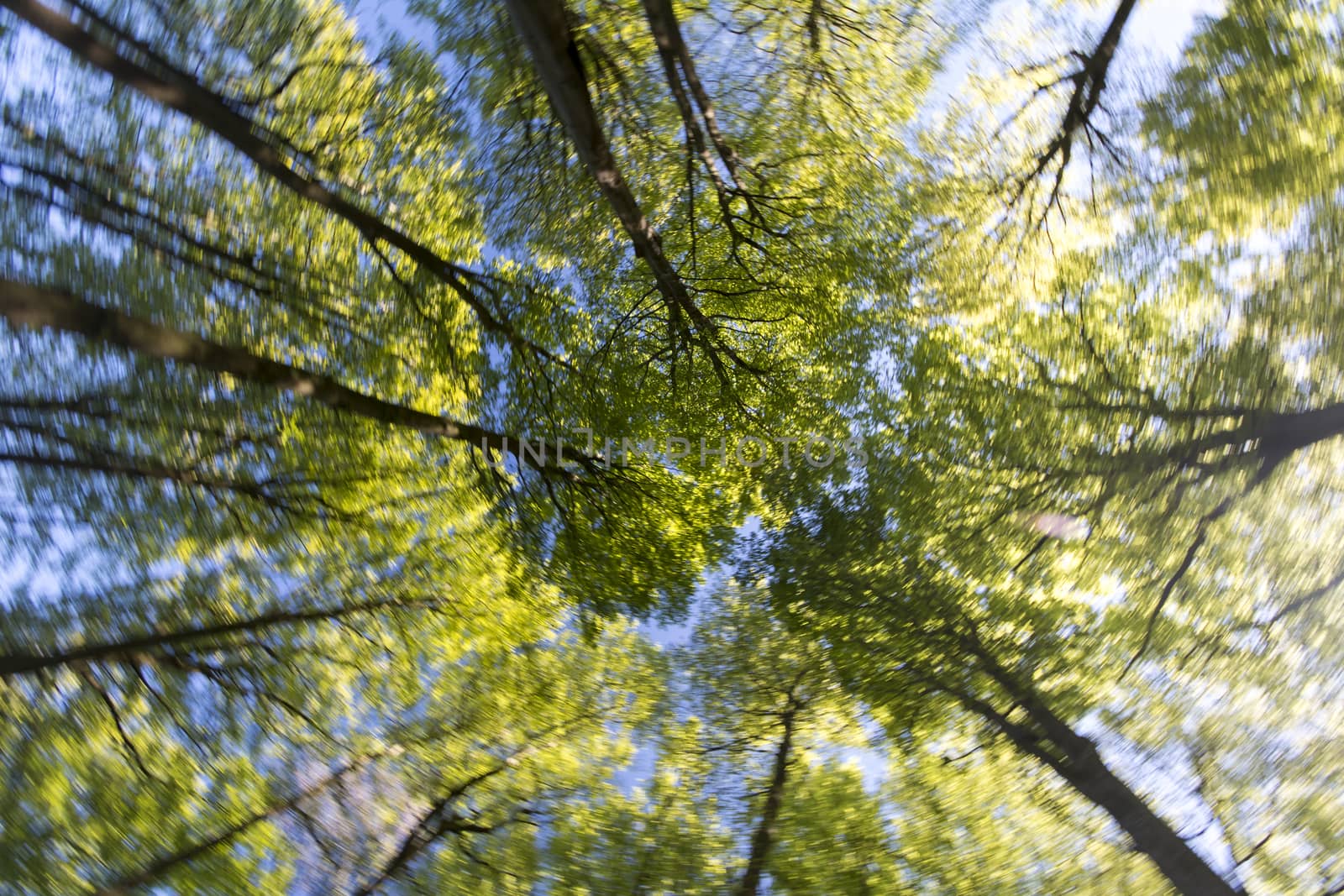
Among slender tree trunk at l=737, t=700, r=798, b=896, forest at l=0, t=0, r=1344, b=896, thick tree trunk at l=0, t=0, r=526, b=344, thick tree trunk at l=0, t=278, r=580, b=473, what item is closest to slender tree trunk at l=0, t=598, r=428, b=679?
forest at l=0, t=0, r=1344, b=896

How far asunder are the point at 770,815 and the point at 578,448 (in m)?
2.27

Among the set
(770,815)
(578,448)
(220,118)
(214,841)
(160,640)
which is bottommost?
(214,841)

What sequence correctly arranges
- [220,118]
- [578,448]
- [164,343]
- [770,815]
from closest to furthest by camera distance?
[164,343] < [220,118] < [770,815] < [578,448]

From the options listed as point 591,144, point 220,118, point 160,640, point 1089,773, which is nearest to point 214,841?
point 160,640

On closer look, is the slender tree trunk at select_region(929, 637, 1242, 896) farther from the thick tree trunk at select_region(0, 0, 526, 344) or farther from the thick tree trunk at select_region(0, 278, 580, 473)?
the thick tree trunk at select_region(0, 0, 526, 344)

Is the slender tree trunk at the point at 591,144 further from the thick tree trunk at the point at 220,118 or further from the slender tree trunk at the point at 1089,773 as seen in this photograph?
the slender tree trunk at the point at 1089,773

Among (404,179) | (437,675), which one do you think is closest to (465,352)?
(404,179)

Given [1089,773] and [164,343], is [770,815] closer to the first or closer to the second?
[1089,773]

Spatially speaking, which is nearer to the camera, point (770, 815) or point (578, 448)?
point (770, 815)

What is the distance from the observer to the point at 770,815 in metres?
3.35

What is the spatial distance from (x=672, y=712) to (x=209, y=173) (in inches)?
143

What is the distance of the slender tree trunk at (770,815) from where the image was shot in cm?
311

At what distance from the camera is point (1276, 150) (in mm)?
2996

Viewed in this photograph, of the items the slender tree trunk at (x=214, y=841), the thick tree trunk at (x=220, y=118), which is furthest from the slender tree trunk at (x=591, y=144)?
the slender tree trunk at (x=214, y=841)
